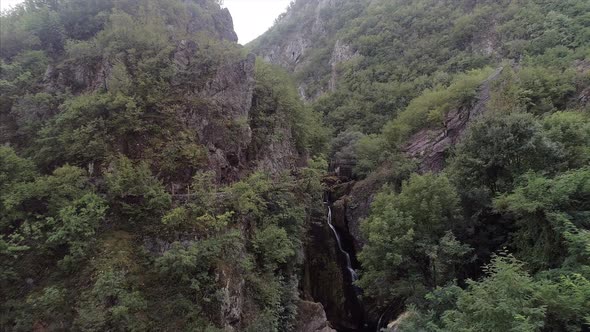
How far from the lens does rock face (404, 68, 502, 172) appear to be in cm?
2881

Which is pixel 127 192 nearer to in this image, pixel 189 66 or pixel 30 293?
pixel 30 293

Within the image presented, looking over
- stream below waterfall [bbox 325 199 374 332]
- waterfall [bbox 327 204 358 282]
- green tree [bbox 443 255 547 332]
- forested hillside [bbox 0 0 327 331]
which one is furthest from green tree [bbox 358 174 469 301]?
waterfall [bbox 327 204 358 282]

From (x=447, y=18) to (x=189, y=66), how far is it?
159 feet

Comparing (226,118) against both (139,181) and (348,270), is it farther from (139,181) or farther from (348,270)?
(348,270)

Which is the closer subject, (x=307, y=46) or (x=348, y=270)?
(x=348, y=270)

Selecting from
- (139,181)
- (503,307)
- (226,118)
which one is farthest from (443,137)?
(139,181)

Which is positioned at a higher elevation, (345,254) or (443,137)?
(443,137)

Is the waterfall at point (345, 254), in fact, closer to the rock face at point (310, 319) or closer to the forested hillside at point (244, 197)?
the forested hillside at point (244, 197)

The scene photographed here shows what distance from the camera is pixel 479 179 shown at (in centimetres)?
1997

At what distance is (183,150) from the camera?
68.0 feet

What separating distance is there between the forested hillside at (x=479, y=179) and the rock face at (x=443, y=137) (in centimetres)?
12

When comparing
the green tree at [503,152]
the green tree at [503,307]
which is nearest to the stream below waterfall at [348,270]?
the green tree at [503,152]

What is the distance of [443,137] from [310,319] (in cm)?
1928

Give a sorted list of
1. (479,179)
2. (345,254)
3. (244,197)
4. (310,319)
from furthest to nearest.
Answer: (345,254)
(479,179)
(310,319)
(244,197)
